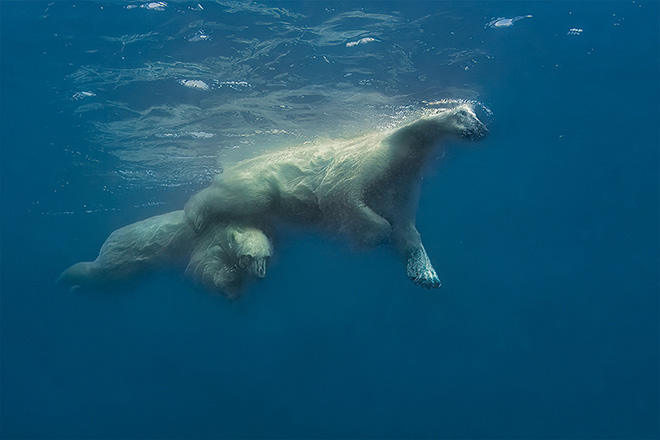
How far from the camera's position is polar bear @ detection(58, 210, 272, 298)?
5.89 m

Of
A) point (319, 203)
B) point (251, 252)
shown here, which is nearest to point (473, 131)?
point (319, 203)

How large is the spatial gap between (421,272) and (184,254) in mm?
4275

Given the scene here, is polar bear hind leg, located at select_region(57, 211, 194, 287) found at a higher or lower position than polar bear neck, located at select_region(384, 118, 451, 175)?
lower

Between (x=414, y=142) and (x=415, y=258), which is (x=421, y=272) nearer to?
(x=415, y=258)

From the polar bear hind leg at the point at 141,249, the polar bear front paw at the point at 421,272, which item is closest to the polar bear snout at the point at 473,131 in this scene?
the polar bear front paw at the point at 421,272

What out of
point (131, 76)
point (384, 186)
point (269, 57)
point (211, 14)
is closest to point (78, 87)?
point (131, 76)

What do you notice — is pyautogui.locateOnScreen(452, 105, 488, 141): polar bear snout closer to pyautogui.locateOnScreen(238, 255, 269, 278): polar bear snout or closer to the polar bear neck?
the polar bear neck

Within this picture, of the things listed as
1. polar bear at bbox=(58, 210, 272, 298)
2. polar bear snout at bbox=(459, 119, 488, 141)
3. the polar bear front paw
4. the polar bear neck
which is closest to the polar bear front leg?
the polar bear front paw

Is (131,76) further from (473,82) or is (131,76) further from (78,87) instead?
(473,82)

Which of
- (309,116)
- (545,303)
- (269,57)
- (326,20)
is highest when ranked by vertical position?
(326,20)

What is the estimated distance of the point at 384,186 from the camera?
618 cm

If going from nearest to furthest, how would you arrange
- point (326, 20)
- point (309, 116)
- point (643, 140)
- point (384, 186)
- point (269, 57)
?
point (384, 186), point (326, 20), point (269, 57), point (309, 116), point (643, 140)

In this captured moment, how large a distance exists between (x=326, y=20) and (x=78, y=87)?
5645 millimetres

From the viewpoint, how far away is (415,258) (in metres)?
5.88
